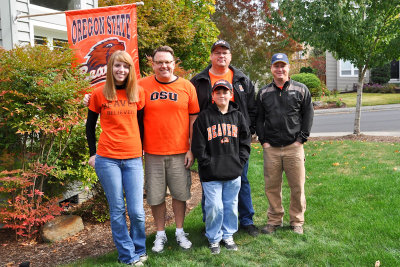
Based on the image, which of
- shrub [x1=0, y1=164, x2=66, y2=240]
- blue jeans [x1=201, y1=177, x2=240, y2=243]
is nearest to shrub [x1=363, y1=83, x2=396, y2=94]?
blue jeans [x1=201, y1=177, x2=240, y2=243]

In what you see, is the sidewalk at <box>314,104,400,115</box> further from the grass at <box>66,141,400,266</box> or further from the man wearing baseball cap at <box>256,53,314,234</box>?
the man wearing baseball cap at <box>256,53,314,234</box>

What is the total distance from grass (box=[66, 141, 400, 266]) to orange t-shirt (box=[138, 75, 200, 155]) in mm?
1169

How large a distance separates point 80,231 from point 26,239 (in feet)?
2.20

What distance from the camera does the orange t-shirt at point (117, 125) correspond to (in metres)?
3.45

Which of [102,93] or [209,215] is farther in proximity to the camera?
[209,215]

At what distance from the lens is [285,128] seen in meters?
4.11

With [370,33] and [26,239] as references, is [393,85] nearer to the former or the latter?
[370,33]

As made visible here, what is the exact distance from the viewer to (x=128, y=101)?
3520mm

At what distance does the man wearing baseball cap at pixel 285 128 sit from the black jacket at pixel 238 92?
0.11 metres

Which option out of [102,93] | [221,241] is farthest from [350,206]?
[102,93]

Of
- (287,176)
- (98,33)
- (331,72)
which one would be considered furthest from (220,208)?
(331,72)

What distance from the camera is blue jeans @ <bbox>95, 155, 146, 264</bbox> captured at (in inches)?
136

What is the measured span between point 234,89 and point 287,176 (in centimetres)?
121

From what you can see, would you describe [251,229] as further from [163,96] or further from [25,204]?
[25,204]
